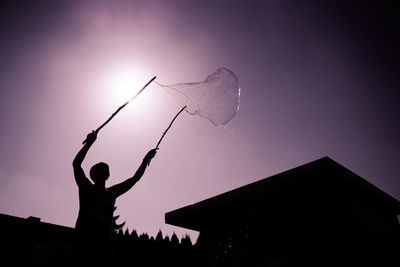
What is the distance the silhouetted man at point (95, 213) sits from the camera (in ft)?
7.00

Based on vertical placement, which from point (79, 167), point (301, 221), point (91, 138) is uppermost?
point (301, 221)

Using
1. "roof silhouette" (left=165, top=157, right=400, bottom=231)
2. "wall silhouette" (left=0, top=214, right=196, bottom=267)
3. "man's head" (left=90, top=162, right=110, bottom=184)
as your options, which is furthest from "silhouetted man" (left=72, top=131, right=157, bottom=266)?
"wall silhouette" (left=0, top=214, right=196, bottom=267)

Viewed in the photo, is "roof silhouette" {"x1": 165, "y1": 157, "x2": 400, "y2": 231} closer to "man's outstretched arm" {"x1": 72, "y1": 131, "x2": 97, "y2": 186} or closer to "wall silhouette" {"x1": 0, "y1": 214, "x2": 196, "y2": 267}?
"wall silhouette" {"x1": 0, "y1": 214, "x2": 196, "y2": 267}

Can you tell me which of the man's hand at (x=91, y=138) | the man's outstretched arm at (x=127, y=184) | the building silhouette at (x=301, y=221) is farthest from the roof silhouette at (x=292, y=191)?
the man's hand at (x=91, y=138)

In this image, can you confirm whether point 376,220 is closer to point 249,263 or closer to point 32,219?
point 249,263

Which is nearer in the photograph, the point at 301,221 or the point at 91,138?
the point at 91,138

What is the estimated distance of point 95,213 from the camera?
90.6 inches

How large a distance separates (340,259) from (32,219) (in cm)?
1070

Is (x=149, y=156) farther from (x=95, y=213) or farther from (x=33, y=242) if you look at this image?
(x=33, y=242)

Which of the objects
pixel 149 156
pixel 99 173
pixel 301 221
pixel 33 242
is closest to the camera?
pixel 99 173

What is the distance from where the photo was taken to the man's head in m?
2.72

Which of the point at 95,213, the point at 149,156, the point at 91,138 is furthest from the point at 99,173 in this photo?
the point at 149,156

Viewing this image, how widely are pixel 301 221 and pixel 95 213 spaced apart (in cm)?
463

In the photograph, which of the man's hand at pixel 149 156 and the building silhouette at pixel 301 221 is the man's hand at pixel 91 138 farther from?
the building silhouette at pixel 301 221
